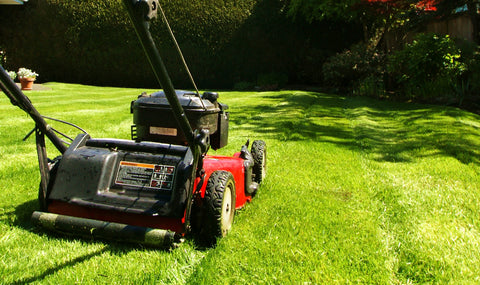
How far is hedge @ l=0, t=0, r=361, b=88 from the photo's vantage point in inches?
563

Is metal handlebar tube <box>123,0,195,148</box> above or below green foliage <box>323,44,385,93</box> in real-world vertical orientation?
above

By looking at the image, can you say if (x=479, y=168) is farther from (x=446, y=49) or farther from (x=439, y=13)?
(x=439, y=13)

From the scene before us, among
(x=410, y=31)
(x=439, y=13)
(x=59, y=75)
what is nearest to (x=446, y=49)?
(x=439, y=13)

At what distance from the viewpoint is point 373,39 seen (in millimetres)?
14078

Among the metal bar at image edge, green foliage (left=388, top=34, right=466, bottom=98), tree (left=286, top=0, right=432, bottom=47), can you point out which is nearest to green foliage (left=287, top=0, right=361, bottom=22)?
tree (left=286, top=0, right=432, bottom=47)

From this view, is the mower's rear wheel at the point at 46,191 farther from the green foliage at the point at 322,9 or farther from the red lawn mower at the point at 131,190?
the green foliage at the point at 322,9

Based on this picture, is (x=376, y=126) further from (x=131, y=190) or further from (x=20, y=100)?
(x=20, y=100)

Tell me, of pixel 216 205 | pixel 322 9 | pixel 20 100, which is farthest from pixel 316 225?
pixel 322 9

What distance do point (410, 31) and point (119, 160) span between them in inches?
496

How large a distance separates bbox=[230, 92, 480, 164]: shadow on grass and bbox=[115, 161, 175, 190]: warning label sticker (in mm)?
3049

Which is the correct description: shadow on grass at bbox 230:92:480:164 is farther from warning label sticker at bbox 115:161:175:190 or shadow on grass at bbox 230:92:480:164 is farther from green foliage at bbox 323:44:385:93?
warning label sticker at bbox 115:161:175:190

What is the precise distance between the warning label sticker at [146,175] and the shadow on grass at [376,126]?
3.05 m

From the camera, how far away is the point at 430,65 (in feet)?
33.3

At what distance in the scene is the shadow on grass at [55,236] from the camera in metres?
2.19
